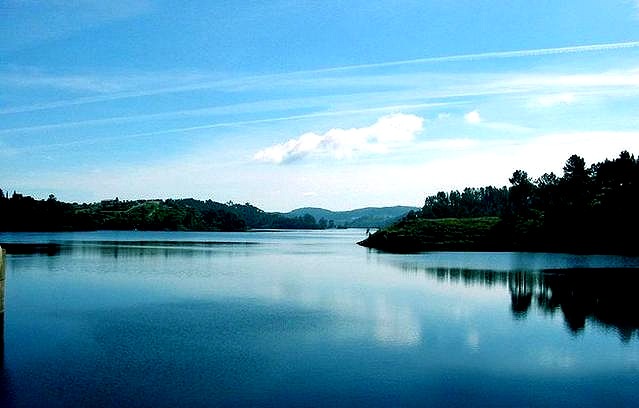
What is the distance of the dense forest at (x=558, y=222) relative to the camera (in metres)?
106

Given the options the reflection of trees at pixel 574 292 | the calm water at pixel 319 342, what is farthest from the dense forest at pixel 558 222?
the calm water at pixel 319 342

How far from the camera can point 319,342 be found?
3072cm

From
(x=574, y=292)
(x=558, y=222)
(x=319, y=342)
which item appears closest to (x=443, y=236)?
(x=558, y=222)

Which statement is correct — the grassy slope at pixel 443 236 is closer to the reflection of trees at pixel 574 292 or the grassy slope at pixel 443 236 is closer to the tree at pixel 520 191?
the tree at pixel 520 191

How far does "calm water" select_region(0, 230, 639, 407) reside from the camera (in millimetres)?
22094

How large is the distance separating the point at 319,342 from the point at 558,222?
9970cm

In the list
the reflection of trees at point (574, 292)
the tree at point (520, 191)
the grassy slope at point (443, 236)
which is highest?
the tree at point (520, 191)

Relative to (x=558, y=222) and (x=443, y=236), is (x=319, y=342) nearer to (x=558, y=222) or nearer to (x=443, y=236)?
(x=558, y=222)

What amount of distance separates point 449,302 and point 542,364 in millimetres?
19537

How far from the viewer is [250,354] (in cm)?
2775

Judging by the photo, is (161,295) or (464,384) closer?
(464,384)

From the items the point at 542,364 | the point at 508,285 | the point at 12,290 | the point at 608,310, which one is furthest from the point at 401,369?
the point at 12,290

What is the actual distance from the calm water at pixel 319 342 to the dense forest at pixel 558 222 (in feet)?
162

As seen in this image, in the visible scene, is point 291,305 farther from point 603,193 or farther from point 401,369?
point 603,193
